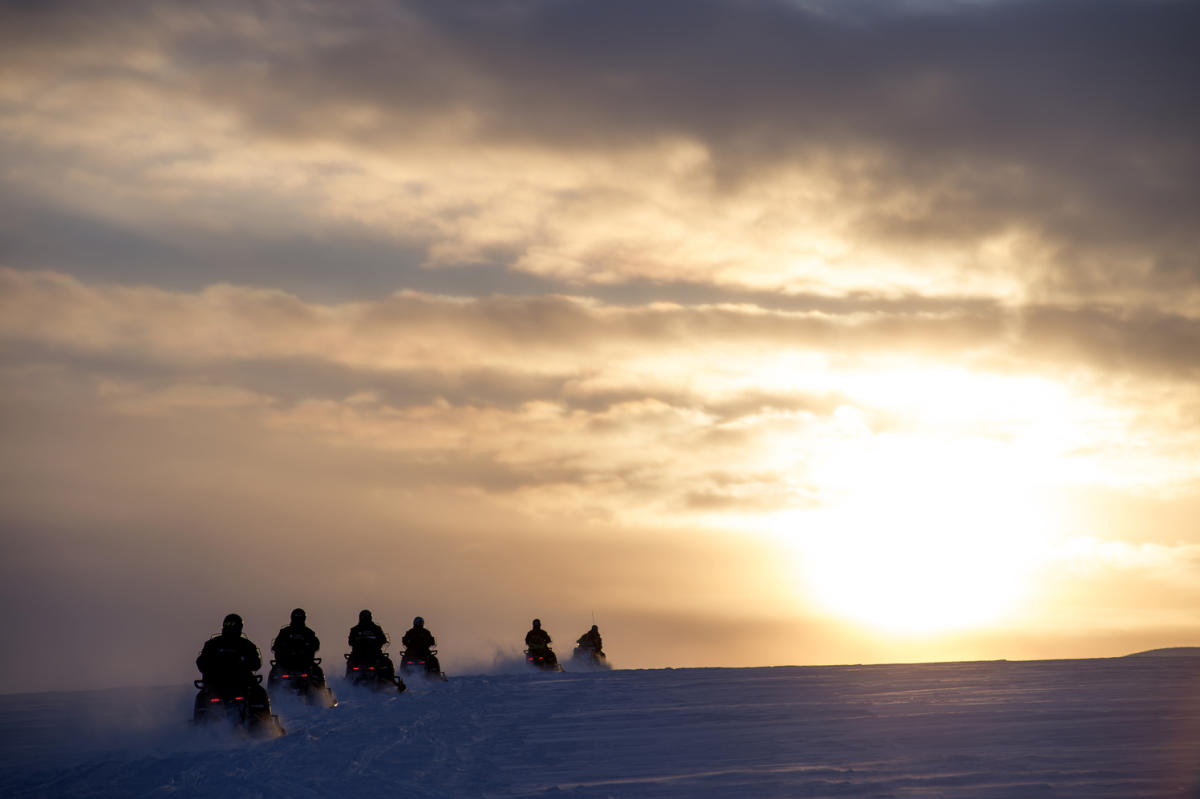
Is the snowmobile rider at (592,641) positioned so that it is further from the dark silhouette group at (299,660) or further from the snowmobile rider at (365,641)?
the snowmobile rider at (365,641)

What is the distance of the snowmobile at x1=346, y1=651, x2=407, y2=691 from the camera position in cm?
3462

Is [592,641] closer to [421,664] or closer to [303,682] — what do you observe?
[421,664]

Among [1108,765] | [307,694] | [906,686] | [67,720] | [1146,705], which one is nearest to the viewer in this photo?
[1108,765]

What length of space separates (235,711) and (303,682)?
26.1 ft

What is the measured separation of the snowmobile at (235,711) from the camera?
74.8 ft

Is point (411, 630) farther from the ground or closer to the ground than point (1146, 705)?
farther from the ground

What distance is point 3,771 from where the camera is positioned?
64.5 feet

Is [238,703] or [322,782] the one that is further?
[238,703]

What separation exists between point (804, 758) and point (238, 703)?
454 inches

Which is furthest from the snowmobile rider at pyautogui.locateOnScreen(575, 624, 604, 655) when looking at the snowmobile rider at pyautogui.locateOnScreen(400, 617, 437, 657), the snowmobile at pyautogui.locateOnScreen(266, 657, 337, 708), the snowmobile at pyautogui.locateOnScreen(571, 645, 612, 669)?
the snowmobile at pyautogui.locateOnScreen(266, 657, 337, 708)

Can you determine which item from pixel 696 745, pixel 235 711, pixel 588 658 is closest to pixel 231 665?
pixel 235 711

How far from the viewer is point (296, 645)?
31.0m

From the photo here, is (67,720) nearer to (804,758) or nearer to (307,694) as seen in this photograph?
(307,694)

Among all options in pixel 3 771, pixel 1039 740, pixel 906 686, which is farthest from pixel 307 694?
pixel 1039 740
